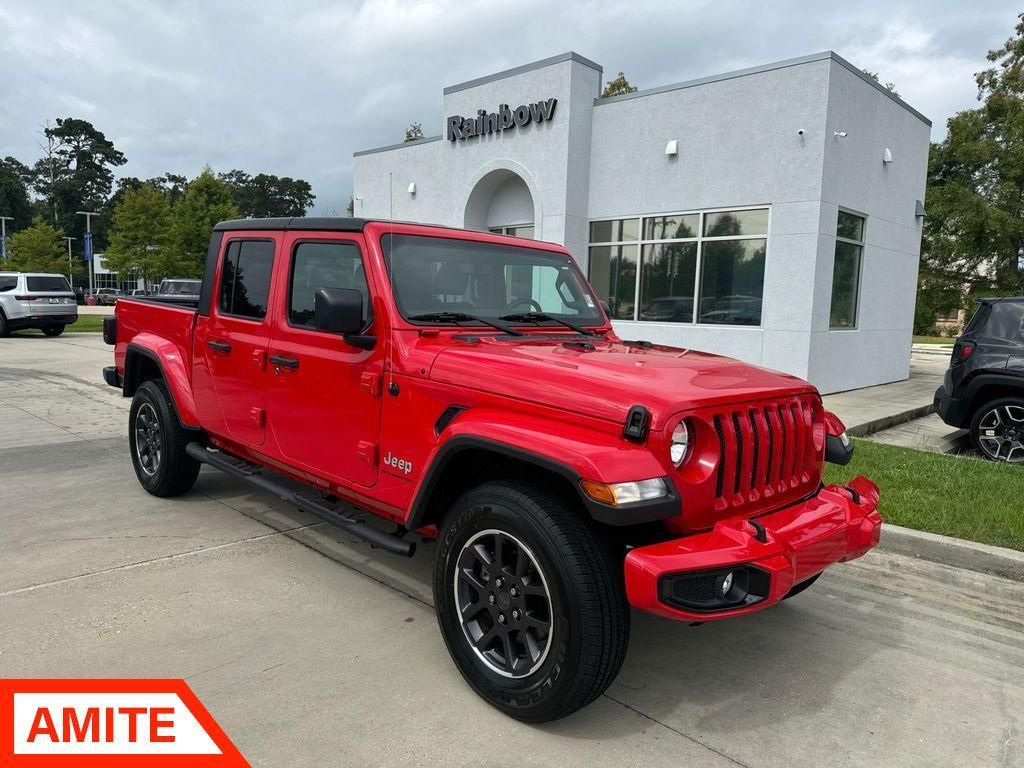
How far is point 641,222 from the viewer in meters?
12.7

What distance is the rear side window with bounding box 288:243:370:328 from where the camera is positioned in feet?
12.4

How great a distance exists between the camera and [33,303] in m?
21.1

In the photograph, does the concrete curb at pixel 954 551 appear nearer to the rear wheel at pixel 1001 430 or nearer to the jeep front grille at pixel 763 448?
the jeep front grille at pixel 763 448

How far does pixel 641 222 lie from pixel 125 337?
8956mm

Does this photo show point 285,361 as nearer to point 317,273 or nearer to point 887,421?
point 317,273

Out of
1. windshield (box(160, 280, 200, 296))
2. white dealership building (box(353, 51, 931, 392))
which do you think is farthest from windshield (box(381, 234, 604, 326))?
windshield (box(160, 280, 200, 296))

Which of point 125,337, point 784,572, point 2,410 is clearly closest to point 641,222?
point 125,337

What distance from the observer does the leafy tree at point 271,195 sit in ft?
295

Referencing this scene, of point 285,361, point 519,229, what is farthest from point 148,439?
point 519,229

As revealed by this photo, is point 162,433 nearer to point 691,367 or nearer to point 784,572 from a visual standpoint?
point 691,367

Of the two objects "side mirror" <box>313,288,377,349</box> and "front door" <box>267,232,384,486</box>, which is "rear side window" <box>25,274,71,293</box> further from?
"side mirror" <box>313,288,377,349</box>

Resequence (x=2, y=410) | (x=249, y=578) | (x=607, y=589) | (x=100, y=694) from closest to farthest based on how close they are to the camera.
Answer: (x=607, y=589) < (x=100, y=694) < (x=249, y=578) < (x=2, y=410)

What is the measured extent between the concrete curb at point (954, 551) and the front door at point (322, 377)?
3386mm

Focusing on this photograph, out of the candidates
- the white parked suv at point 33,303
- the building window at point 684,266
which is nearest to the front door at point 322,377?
the building window at point 684,266
